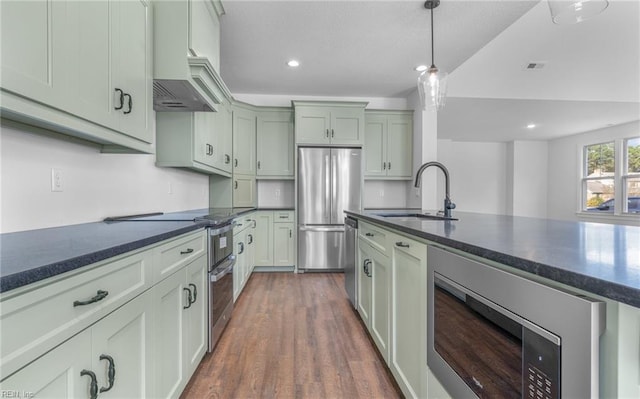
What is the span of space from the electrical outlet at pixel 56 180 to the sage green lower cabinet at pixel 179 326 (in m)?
0.72

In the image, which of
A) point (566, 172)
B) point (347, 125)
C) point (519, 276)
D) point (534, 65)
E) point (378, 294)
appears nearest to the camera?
point (519, 276)

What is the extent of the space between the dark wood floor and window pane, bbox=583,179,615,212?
7.06m

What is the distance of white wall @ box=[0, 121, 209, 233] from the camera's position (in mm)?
1177

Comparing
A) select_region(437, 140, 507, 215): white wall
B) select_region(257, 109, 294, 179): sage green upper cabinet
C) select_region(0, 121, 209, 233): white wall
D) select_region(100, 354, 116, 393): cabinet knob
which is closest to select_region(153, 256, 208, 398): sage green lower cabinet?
select_region(100, 354, 116, 393): cabinet knob

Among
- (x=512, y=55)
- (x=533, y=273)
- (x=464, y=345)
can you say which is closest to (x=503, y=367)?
(x=464, y=345)

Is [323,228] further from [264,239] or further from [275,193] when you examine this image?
[275,193]

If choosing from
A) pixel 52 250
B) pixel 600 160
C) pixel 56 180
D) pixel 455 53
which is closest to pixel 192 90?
pixel 56 180

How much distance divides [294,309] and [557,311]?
239 centimetres

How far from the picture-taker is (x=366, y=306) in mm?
2203

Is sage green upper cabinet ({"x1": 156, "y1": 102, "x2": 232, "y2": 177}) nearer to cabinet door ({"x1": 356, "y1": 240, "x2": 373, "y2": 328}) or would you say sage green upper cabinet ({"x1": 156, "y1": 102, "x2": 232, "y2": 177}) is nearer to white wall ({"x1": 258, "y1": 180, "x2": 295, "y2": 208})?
cabinet door ({"x1": 356, "y1": 240, "x2": 373, "y2": 328})

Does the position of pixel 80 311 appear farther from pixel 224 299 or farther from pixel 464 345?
pixel 224 299

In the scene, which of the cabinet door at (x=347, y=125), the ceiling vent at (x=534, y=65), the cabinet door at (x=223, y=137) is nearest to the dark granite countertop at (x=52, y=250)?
the cabinet door at (x=223, y=137)

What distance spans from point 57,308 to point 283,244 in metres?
3.43

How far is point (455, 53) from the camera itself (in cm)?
309
